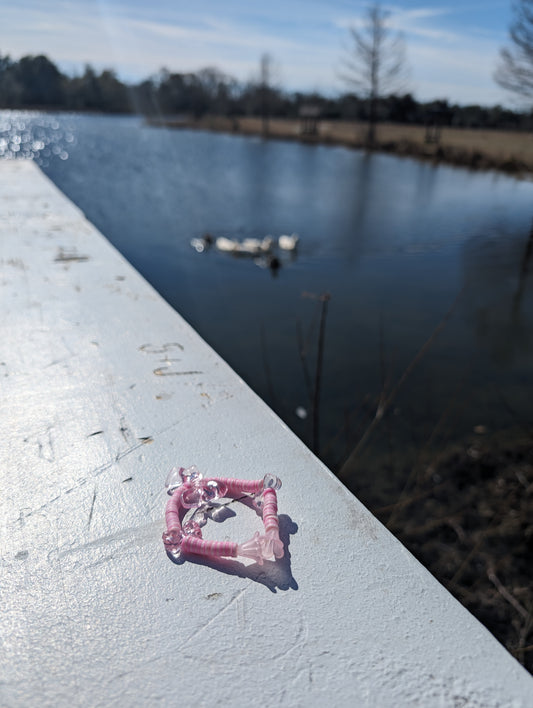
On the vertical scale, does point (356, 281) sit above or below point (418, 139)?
below

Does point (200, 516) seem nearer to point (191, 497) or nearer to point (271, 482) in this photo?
point (191, 497)

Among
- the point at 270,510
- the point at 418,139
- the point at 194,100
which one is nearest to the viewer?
the point at 270,510

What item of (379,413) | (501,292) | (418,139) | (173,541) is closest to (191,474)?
(173,541)

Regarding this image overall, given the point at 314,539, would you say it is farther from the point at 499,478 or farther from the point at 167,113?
the point at 167,113

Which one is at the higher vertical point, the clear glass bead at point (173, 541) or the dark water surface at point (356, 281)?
the clear glass bead at point (173, 541)

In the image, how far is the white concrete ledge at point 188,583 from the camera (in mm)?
729

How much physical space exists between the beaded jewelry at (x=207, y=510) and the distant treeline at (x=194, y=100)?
1085 cm

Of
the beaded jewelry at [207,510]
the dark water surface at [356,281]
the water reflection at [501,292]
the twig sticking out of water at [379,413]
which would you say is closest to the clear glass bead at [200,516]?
the beaded jewelry at [207,510]

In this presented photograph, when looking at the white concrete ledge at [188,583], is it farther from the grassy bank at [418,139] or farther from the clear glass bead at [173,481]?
the grassy bank at [418,139]

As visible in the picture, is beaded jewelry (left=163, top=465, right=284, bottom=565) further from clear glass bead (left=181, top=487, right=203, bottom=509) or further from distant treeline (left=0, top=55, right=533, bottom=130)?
distant treeline (left=0, top=55, right=533, bottom=130)

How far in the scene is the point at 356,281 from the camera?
830cm

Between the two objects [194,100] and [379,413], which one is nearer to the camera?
[379,413]

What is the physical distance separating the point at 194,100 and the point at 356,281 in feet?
112

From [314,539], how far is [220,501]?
0.22 meters
